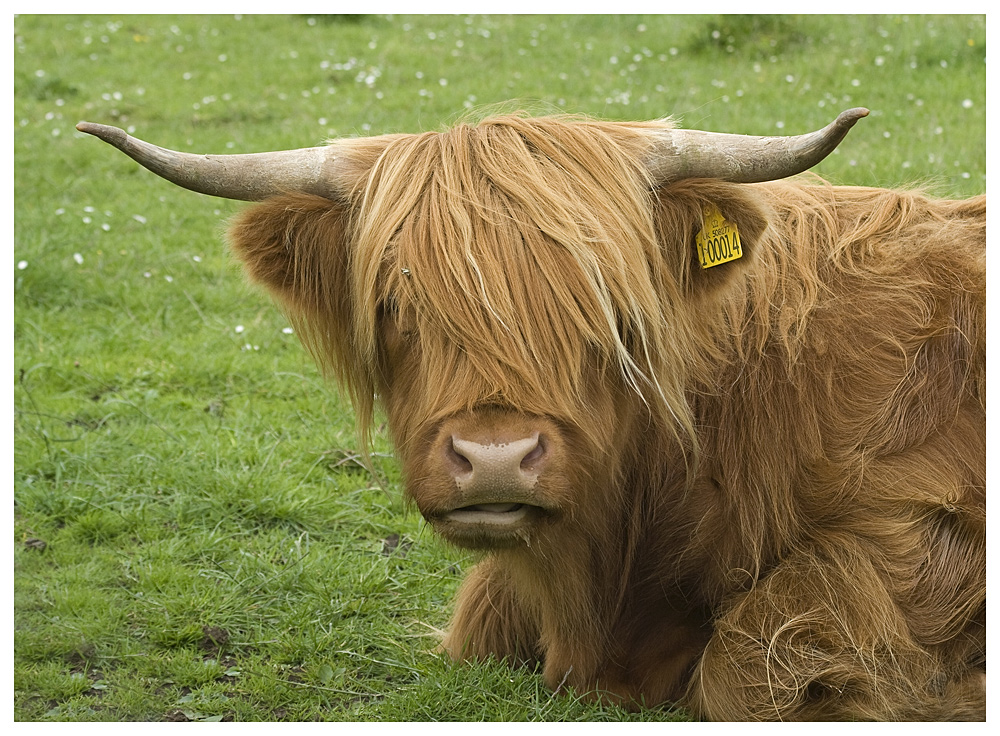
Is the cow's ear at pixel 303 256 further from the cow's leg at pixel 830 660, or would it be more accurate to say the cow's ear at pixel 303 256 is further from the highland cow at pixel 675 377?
the cow's leg at pixel 830 660

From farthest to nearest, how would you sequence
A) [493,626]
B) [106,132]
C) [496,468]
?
[493,626]
[106,132]
[496,468]

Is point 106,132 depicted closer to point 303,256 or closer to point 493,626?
point 303,256

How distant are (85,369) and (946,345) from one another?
4.24 metres

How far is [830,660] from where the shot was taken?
322cm

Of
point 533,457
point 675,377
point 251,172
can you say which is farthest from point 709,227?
point 251,172

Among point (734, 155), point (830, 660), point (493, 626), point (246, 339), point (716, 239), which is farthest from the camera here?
point (246, 339)

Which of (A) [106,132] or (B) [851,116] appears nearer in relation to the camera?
(B) [851,116]

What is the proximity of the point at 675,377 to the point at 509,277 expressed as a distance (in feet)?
1.97

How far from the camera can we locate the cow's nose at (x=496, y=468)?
2.59m

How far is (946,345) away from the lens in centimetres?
337

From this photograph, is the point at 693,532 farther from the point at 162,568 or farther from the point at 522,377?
the point at 162,568

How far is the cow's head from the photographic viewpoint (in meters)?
2.74

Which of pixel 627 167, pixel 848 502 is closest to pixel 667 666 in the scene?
pixel 848 502

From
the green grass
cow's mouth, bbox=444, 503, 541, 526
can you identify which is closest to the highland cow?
cow's mouth, bbox=444, 503, 541, 526
